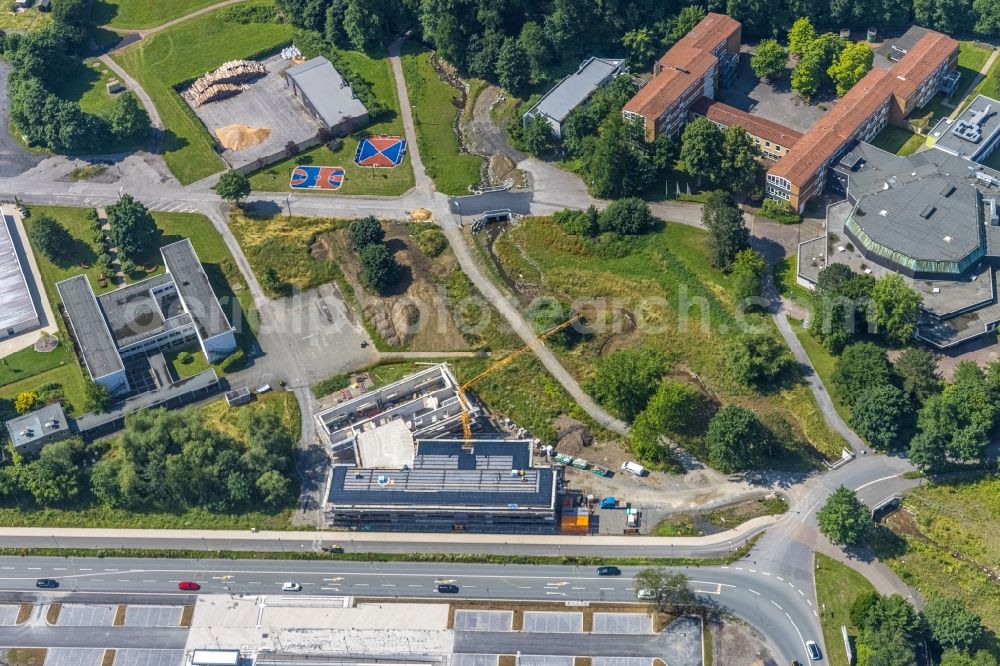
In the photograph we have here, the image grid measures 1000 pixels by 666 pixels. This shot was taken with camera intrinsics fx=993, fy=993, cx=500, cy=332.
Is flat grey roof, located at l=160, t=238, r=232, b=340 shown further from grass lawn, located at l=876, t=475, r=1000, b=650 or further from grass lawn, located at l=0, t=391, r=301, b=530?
grass lawn, located at l=876, t=475, r=1000, b=650

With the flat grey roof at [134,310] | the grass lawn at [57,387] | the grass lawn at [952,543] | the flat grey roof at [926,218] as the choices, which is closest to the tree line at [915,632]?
the grass lawn at [952,543]

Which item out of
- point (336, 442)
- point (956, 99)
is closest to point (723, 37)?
point (956, 99)

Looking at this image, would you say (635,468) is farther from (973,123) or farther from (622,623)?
(973,123)

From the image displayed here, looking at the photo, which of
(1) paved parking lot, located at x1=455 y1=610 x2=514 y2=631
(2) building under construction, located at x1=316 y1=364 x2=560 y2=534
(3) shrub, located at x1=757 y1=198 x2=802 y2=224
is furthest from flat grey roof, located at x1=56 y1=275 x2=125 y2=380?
(3) shrub, located at x1=757 y1=198 x2=802 y2=224

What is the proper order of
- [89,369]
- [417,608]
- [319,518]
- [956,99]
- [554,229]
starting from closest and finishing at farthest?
[417,608] < [319,518] < [89,369] < [554,229] < [956,99]

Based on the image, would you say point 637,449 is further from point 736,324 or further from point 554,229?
point 554,229

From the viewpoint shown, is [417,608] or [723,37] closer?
[417,608]
